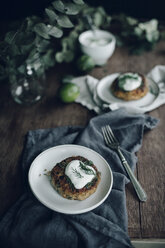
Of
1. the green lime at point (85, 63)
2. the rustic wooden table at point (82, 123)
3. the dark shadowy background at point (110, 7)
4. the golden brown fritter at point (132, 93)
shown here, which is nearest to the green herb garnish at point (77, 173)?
the rustic wooden table at point (82, 123)

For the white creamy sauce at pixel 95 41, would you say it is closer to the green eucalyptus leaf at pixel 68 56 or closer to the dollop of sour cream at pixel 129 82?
the green eucalyptus leaf at pixel 68 56

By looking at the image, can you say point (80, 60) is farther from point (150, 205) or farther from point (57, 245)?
point (57, 245)

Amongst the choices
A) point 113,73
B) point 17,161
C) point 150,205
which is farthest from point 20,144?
point 113,73

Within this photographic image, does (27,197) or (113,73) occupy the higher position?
(27,197)

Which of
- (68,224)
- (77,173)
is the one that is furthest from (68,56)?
(68,224)

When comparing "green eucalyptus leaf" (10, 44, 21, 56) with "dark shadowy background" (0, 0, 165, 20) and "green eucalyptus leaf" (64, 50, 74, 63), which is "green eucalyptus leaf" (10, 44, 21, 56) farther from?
"dark shadowy background" (0, 0, 165, 20)
